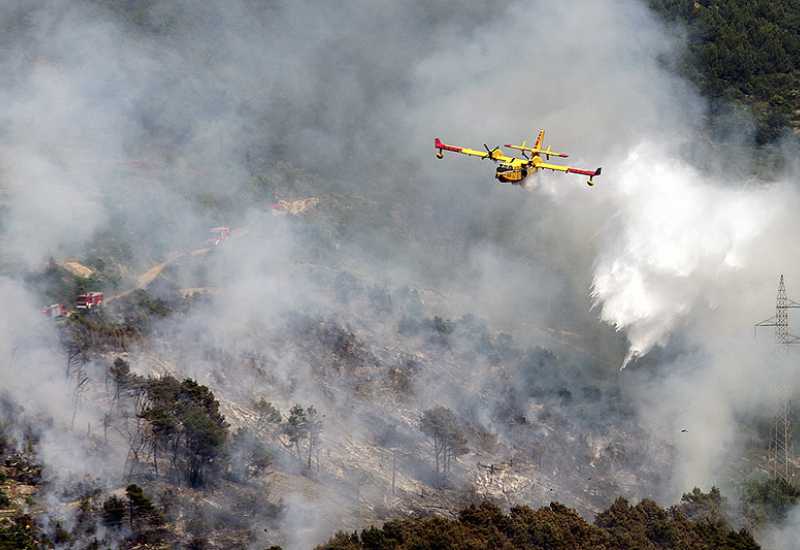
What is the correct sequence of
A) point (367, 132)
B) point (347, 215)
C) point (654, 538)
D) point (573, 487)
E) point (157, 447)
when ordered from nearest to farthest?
1. point (654, 538)
2. point (157, 447)
3. point (573, 487)
4. point (347, 215)
5. point (367, 132)

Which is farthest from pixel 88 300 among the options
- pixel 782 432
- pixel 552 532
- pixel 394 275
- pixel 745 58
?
pixel 745 58

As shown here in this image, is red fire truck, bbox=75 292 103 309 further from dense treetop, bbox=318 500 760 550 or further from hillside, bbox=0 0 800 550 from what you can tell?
dense treetop, bbox=318 500 760 550

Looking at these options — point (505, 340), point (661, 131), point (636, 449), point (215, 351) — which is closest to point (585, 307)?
point (505, 340)

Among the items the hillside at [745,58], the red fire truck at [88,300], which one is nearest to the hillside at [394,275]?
the red fire truck at [88,300]

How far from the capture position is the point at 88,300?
71562 mm

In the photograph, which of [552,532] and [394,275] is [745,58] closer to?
[394,275]

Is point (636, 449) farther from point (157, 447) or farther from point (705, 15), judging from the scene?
point (705, 15)

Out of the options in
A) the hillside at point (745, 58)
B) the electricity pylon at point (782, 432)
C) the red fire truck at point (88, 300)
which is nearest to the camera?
the red fire truck at point (88, 300)

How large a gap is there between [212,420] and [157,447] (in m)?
3.27

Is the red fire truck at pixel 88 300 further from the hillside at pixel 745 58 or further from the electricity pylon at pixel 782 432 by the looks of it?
the hillside at pixel 745 58

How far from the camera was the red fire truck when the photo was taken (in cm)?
7119

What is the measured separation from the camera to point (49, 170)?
84.4 metres

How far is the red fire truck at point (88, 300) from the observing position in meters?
71.2

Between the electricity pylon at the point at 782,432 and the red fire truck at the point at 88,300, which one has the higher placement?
the red fire truck at the point at 88,300
